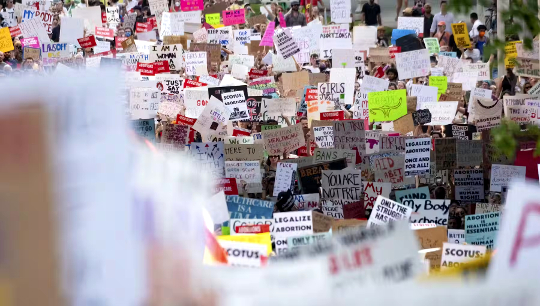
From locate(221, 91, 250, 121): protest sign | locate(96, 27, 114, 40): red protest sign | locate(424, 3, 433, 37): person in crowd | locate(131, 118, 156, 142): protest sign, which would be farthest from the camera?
locate(424, 3, 433, 37): person in crowd

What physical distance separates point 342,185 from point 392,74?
7.40 m

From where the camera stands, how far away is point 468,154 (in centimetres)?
1104

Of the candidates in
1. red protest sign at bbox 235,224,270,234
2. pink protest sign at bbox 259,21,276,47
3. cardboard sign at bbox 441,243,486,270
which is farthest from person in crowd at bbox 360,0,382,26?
cardboard sign at bbox 441,243,486,270

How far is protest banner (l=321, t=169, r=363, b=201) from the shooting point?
9812 mm

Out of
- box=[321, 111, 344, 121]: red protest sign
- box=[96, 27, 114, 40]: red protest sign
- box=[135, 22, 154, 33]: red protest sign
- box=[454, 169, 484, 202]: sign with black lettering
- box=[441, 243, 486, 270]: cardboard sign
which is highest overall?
box=[135, 22, 154, 33]: red protest sign

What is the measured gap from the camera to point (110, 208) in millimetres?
2438

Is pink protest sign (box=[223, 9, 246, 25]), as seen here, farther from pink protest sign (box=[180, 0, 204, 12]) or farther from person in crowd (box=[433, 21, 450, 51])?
person in crowd (box=[433, 21, 450, 51])

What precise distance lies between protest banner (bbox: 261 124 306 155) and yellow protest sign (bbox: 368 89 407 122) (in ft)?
7.27

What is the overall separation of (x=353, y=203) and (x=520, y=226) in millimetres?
5946

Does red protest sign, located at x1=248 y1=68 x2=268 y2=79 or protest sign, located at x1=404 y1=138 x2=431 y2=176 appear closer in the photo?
protest sign, located at x1=404 y1=138 x2=431 y2=176

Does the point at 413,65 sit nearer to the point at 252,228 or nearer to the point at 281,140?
the point at 281,140

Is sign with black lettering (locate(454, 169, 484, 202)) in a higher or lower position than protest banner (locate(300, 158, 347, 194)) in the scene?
lower

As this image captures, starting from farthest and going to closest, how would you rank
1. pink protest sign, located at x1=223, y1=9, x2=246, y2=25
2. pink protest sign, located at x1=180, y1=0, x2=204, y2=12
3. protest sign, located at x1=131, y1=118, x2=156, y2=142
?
pink protest sign, located at x1=180, y1=0, x2=204, y2=12 < pink protest sign, located at x1=223, y1=9, x2=246, y2=25 < protest sign, located at x1=131, y1=118, x2=156, y2=142

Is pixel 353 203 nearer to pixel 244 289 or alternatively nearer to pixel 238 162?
pixel 238 162
